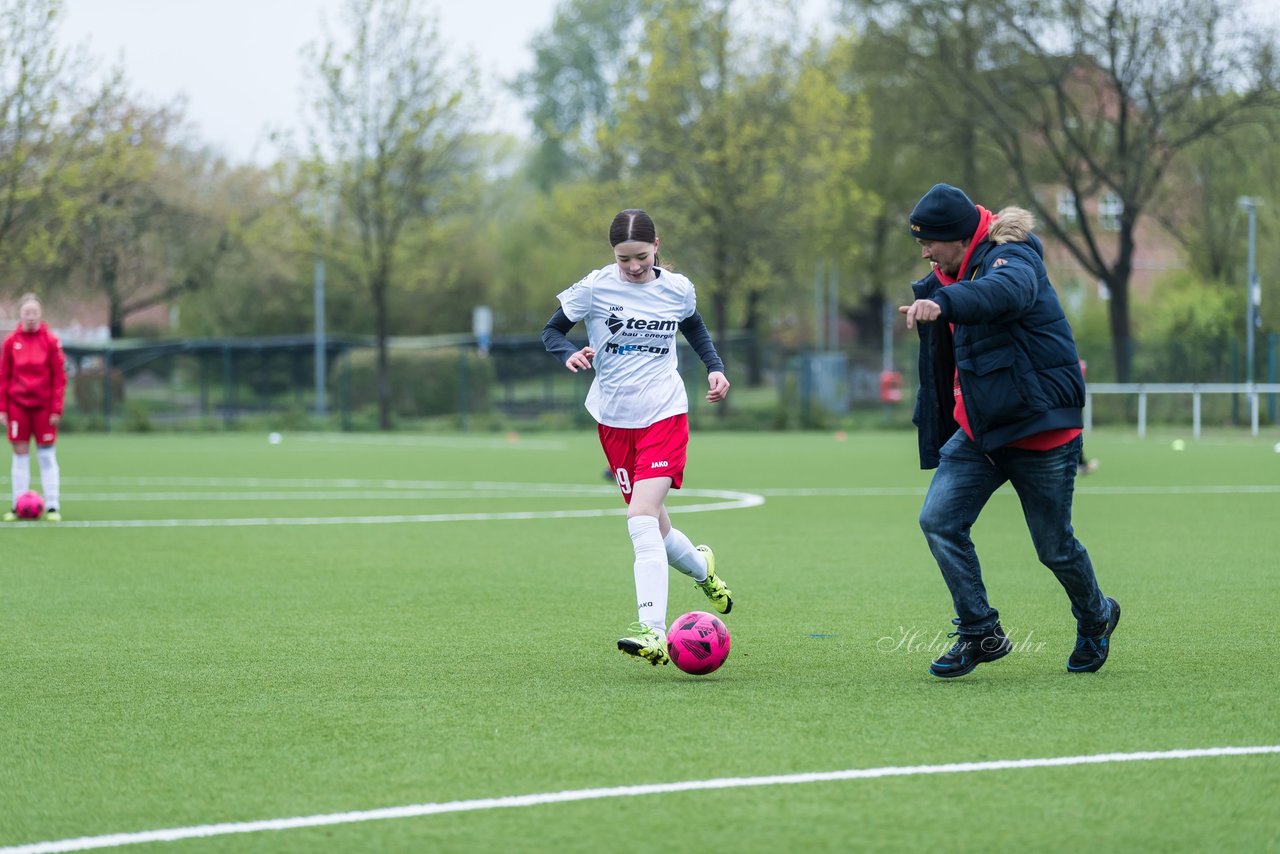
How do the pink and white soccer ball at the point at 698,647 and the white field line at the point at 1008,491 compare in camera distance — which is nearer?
the pink and white soccer ball at the point at 698,647

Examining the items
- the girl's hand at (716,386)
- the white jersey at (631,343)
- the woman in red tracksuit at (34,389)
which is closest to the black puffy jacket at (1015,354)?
the girl's hand at (716,386)

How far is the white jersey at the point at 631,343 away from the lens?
25.0 ft

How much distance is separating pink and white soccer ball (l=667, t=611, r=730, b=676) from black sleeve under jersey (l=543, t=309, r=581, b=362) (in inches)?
59.0

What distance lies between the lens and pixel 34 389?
15164 mm

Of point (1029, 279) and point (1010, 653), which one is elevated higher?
point (1029, 279)

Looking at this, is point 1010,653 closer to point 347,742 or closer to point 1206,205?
point 347,742

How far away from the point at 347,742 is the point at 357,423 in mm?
36353

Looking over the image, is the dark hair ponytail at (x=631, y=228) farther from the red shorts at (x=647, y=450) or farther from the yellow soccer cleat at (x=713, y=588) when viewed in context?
the yellow soccer cleat at (x=713, y=588)

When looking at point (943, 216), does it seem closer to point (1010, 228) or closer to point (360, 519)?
point (1010, 228)

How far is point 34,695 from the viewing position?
665cm

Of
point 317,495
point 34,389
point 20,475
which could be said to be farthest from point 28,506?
point 317,495

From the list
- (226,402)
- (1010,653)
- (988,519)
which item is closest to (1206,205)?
(226,402)

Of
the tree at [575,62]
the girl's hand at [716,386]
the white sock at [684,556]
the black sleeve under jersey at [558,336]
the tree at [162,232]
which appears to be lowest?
the white sock at [684,556]

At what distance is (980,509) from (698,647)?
1.32 meters
